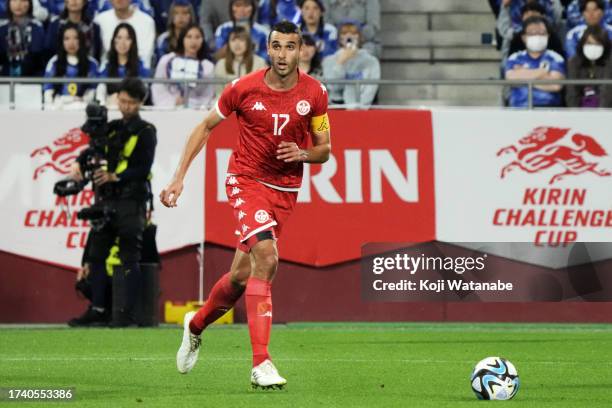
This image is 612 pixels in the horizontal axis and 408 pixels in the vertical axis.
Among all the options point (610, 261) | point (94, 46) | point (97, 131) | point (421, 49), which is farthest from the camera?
point (421, 49)

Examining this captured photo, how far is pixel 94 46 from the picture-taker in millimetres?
19500

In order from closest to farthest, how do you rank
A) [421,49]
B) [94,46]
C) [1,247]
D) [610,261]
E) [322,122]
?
[322,122] → [610,261] → [1,247] → [94,46] → [421,49]

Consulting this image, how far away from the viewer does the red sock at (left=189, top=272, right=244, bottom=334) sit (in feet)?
35.5

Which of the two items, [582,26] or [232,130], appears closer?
[232,130]

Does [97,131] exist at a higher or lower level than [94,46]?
lower

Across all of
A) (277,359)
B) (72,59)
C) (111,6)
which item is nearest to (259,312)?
(277,359)

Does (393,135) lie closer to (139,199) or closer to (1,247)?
(139,199)

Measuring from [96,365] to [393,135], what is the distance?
6577 millimetres

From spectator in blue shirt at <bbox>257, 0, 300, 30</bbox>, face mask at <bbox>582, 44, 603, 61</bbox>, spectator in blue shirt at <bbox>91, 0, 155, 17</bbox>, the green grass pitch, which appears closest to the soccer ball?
the green grass pitch

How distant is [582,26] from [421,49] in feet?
8.51

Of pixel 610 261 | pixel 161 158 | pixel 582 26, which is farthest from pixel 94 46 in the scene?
pixel 610 261

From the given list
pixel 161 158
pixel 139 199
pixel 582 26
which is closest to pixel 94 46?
pixel 161 158

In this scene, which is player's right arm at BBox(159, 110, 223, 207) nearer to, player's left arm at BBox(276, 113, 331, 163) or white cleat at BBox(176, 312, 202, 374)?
player's left arm at BBox(276, 113, 331, 163)

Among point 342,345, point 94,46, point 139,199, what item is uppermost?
point 94,46
